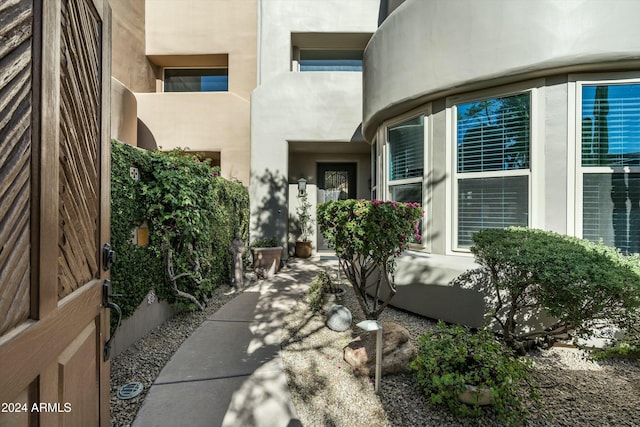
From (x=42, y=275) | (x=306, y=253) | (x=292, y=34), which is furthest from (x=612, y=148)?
(x=292, y=34)

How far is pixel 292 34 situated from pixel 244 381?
365 inches

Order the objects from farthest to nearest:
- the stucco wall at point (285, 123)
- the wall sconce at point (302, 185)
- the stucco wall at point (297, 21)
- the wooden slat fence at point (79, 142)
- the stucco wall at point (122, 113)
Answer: the wall sconce at point (302, 185), the stucco wall at point (297, 21), the stucco wall at point (285, 123), the stucco wall at point (122, 113), the wooden slat fence at point (79, 142)

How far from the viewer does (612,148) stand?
10.4 ft

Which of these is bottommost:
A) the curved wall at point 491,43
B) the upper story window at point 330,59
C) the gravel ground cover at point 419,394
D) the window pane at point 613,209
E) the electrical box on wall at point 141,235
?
the gravel ground cover at point 419,394

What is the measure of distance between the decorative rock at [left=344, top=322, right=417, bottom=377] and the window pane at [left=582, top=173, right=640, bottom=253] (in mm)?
2439

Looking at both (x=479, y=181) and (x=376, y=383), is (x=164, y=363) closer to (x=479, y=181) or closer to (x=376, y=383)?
(x=376, y=383)

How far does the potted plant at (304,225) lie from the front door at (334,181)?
1.58ft

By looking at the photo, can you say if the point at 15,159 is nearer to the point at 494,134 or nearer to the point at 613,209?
the point at 494,134

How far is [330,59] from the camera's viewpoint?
9.48m

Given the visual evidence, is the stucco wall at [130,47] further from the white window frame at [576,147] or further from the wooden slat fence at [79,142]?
the white window frame at [576,147]

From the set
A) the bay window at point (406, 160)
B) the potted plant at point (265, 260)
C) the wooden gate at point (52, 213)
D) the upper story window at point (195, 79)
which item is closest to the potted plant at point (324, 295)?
the bay window at point (406, 160)

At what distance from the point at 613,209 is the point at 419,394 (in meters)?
2.98

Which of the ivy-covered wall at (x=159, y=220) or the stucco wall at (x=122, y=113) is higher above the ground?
the stucco wall at (x=122, y=113)

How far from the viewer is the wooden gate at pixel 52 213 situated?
920mm
